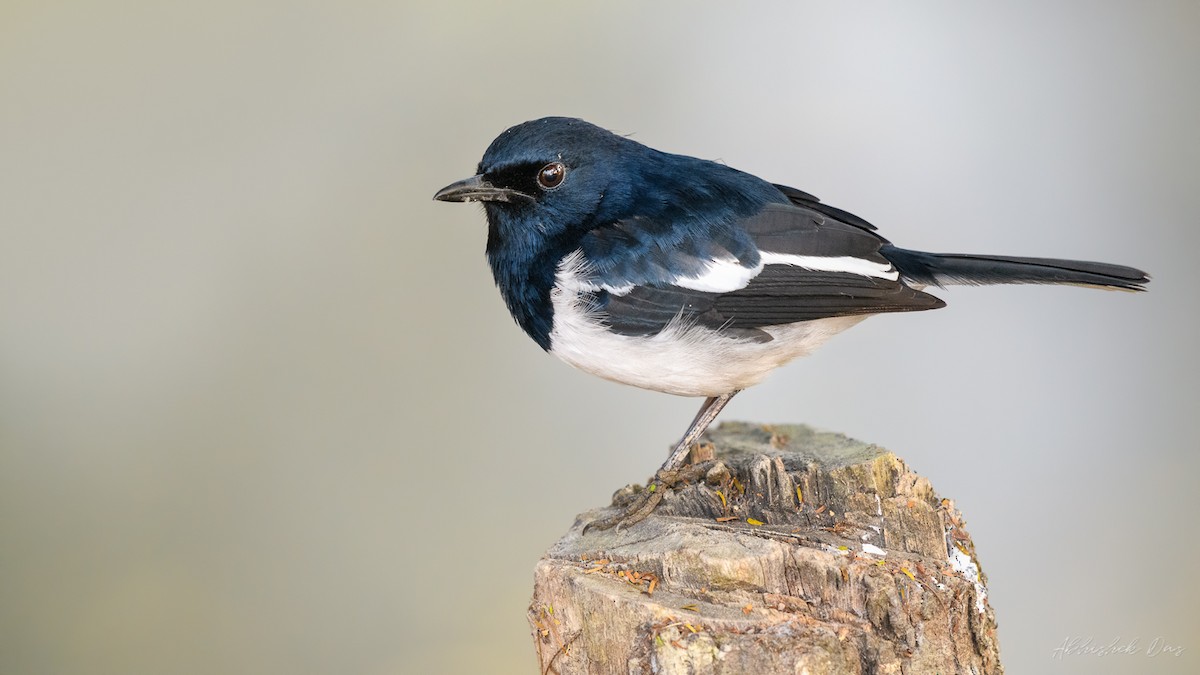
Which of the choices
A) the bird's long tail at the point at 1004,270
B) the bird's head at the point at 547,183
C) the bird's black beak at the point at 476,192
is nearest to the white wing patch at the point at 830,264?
the bird's long tail at the point at 1004,270

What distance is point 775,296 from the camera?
382cm

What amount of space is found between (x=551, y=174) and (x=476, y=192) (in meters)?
0.30

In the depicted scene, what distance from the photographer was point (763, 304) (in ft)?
12.5

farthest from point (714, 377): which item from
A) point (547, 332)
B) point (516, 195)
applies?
point (516, 195)

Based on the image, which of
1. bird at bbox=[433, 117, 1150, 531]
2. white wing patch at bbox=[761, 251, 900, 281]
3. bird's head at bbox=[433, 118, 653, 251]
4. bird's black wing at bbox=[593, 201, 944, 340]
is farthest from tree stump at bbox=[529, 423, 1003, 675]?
bird's head at bbox=[433, 118, 653, 251]

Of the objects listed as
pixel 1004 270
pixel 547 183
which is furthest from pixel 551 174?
pixel 1004 270

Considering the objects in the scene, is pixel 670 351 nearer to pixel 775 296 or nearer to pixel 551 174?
pixel 775 296

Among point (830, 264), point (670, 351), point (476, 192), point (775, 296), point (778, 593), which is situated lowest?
point (778, 593)

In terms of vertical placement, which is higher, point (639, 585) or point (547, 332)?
point (547, 332)

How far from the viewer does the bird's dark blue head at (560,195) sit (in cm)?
397

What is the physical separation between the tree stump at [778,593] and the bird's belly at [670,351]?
0.53 m

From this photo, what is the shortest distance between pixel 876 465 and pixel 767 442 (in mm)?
889

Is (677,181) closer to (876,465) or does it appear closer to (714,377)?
(714,377)

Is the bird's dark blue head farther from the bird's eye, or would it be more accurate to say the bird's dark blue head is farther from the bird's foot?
the bird's foot
